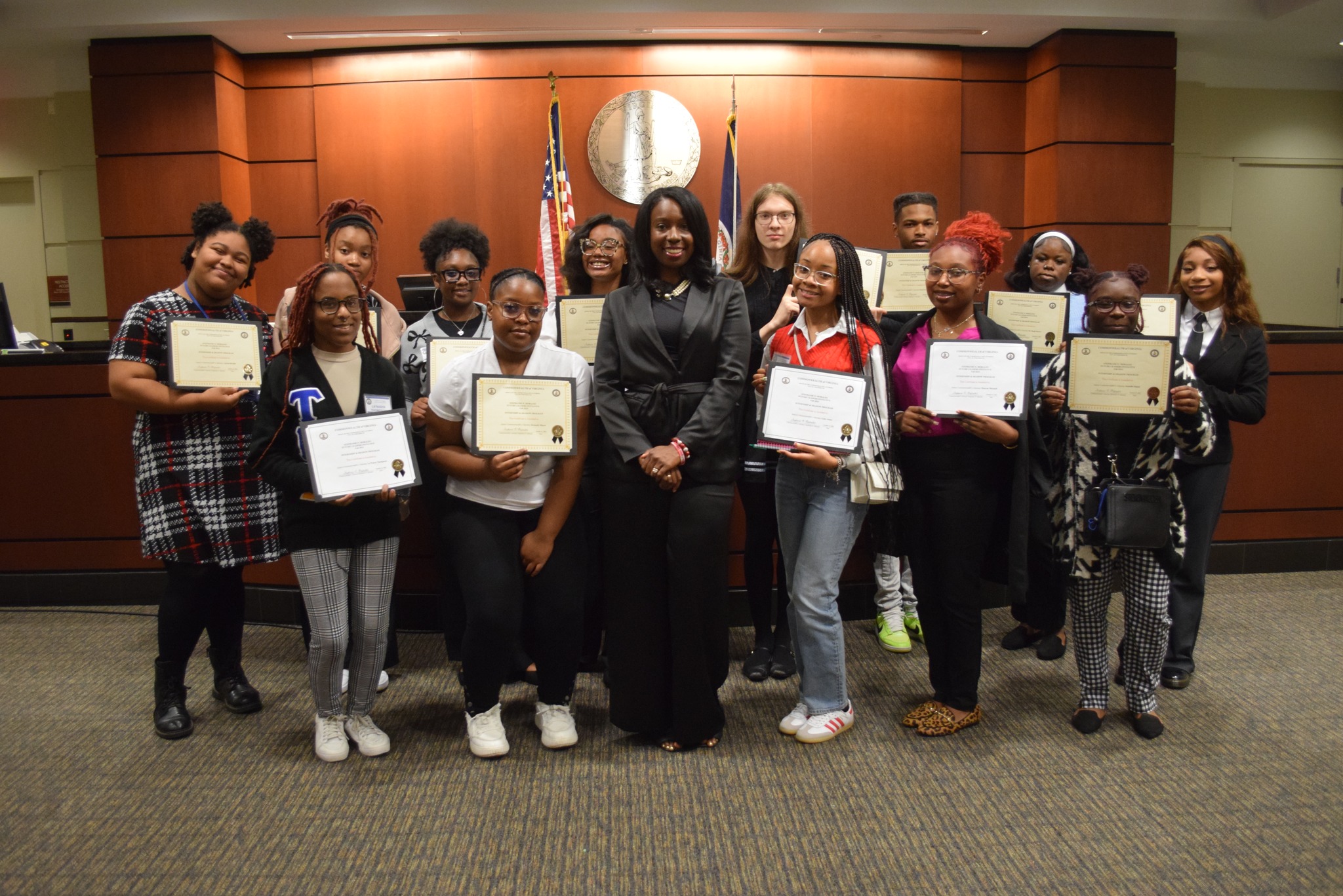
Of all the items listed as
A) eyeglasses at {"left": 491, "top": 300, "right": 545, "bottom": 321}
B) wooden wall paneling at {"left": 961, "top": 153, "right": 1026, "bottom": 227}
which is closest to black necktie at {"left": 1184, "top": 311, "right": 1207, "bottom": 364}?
eyeglasses at {"left": 491, "top": 300, "right": 545, "bottom": 321}

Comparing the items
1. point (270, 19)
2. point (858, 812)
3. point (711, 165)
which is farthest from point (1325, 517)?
point (270, 19)

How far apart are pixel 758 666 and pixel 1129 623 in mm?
→ 1258

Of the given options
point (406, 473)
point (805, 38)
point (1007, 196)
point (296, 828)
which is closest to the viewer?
point (296, 828)

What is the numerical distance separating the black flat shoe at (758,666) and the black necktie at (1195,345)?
1.91 m

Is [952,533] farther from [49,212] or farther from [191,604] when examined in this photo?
[49,212]

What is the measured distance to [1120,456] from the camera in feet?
8.71

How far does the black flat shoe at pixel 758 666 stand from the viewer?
316cm

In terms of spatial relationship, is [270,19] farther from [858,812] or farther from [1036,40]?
[858,812]

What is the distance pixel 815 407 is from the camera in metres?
2.43

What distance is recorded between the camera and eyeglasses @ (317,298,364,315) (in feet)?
7.97

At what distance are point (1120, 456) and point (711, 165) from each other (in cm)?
420

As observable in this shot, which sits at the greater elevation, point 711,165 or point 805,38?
point 805,38

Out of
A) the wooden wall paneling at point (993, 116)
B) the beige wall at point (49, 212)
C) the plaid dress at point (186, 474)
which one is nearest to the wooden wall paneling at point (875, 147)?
the wooden wall paneling at point (993, 116)

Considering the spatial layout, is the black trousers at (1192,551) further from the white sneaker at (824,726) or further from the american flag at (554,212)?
the american flag at (554,212)
